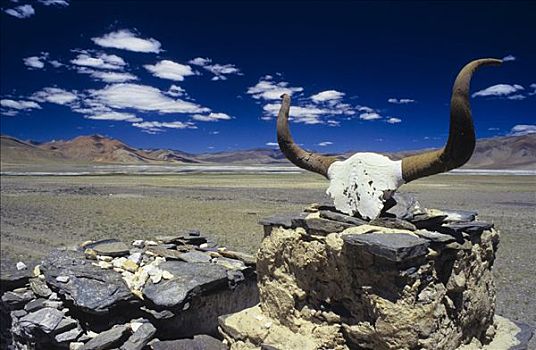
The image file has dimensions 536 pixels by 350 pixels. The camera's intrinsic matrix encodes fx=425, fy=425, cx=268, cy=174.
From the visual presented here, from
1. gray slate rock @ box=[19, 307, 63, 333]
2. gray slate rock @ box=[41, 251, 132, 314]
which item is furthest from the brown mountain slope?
gray slate rock @ box=[19, 307, 63, 333]

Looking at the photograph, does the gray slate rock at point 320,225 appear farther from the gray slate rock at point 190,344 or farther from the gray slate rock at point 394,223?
the gray slate rock at point 190,344

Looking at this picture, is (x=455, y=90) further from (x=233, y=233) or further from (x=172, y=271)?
(x=233, y=233)

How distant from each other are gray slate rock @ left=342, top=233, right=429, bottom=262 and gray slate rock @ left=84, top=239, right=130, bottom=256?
14.4 feet

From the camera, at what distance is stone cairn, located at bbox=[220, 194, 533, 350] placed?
3.83 metres

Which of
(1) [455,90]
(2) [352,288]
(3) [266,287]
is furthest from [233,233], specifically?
(1) [455,90]

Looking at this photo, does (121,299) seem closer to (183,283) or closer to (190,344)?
(183,283)

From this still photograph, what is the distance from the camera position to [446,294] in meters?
4.15

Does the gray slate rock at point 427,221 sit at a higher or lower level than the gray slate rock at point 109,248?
higher

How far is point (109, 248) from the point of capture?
722 centimetres

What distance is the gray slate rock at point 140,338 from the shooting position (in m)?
5.35

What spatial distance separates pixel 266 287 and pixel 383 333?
170 cm

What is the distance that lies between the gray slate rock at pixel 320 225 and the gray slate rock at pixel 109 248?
→ 12.1 ft

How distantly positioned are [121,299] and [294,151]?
3003mm

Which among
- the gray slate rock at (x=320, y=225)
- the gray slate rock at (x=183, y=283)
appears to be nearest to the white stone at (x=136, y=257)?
the gray slate rock at (x=183, y=283)
